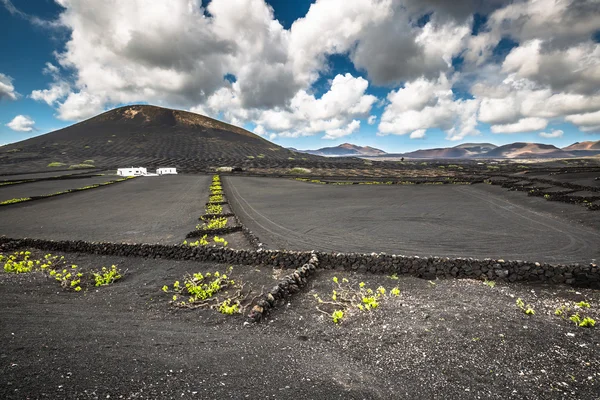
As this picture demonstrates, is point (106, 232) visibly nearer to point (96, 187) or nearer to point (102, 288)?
point (102, 288)

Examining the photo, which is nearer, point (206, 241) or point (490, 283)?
point (490, 283)

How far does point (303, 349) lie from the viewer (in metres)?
7.83

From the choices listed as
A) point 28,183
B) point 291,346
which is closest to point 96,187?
point 28,183

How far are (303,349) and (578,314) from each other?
9.16m

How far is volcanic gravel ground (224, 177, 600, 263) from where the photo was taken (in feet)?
54.7

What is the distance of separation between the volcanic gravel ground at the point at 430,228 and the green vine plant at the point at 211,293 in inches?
224

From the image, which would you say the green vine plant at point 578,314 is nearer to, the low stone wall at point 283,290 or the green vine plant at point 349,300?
the green vine plant at point 349,300

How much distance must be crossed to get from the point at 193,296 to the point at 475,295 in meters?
11.5

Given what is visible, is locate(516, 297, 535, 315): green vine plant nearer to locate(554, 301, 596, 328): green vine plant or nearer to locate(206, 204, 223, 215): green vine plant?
locate(554, 301, 596, 328): green vine plant

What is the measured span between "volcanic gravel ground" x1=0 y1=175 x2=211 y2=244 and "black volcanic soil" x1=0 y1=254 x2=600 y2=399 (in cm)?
1013

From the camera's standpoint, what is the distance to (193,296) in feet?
37.6

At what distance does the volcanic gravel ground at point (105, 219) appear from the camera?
2067 centimetres

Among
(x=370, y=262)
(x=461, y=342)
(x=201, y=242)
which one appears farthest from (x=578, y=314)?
(x=201, y=242)

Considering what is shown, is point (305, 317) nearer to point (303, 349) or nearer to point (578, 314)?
point (303, 349)
